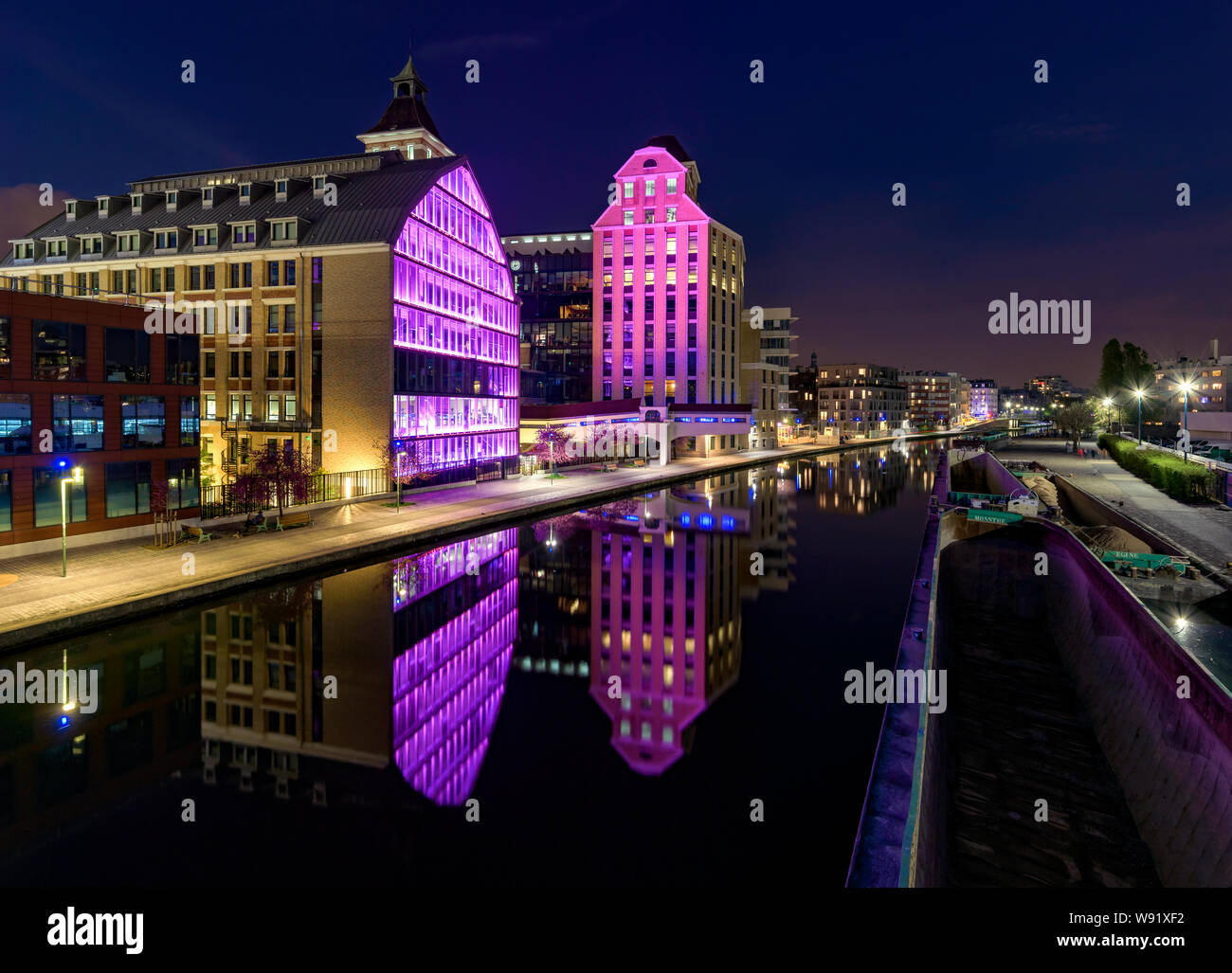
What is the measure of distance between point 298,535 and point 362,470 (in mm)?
12449

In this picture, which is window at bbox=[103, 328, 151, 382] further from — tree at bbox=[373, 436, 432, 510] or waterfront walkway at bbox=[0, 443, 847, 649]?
tree at bbox=[373, 436, 432, 510]

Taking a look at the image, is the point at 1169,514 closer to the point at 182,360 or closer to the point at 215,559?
the point at 215,559

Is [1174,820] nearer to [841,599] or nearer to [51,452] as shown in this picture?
[841,599]

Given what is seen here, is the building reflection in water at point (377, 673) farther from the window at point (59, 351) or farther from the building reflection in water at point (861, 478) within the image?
the building reflection in water at point (861, 478)

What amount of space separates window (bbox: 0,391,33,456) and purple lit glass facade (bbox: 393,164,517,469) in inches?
720

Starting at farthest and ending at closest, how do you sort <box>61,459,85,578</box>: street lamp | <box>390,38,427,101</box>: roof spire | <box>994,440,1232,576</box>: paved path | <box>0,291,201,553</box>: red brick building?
1. <box>390,38,427,101</box>: roof spire
2. <box>994,440,1232,576</box>: paved path
3. <box>0,291,201,553</box>: red brick building
4. <box>61,459,85,578</box>: street lamp

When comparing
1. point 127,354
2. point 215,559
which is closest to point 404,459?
point 127,354

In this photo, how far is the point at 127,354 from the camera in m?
27.0

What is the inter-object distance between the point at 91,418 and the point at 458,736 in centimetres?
2133

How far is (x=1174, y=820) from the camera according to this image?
11.8m

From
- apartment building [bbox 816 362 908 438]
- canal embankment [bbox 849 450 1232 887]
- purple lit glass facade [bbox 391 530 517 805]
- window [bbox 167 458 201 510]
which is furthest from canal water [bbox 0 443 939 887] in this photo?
apartment building [bbox 816 362 908 438]

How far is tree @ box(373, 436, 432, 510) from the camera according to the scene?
38406 mm
